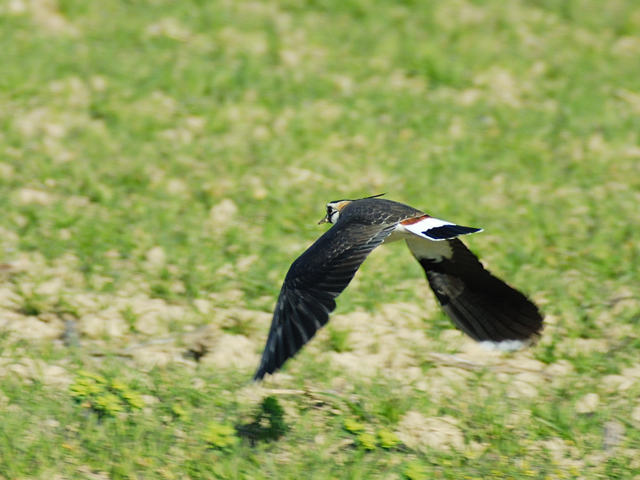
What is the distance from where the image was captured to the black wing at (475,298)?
170 inches

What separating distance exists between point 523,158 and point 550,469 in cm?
335

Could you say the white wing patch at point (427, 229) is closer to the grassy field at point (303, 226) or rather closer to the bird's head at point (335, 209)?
the bird's head at point (335, 209)

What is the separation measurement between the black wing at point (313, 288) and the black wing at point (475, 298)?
586 millimetres

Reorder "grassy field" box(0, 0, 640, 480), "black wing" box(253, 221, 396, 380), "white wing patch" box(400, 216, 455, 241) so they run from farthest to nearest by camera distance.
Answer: "white wing patch" box(400, 216, 455, 241) < "grassy field" box(0, 0, 640, 480) < "black wing" box(253, 221, 396, 380)

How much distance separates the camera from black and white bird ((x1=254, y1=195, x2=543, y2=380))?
11.3ft

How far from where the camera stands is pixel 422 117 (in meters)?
6.90

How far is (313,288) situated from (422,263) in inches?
46.5

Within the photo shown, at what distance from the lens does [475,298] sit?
440 centimetres

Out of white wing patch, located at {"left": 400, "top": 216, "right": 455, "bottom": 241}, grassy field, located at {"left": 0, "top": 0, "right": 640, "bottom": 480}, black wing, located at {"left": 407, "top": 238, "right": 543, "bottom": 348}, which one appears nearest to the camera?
grassy field, located at {"left": 0, "top": 0, "right": 640, "bottom": 480}

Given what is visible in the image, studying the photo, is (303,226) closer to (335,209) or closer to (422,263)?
(335,209)

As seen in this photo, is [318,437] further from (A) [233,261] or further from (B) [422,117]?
(B) [422,117]

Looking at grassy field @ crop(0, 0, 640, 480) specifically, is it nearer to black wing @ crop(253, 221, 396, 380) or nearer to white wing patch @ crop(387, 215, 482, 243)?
black wing @ crop(253, 221, 396, 380)

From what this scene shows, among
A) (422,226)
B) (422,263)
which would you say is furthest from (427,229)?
(422,263)

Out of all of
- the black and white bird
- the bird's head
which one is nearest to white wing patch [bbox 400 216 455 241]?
the black and white bird
